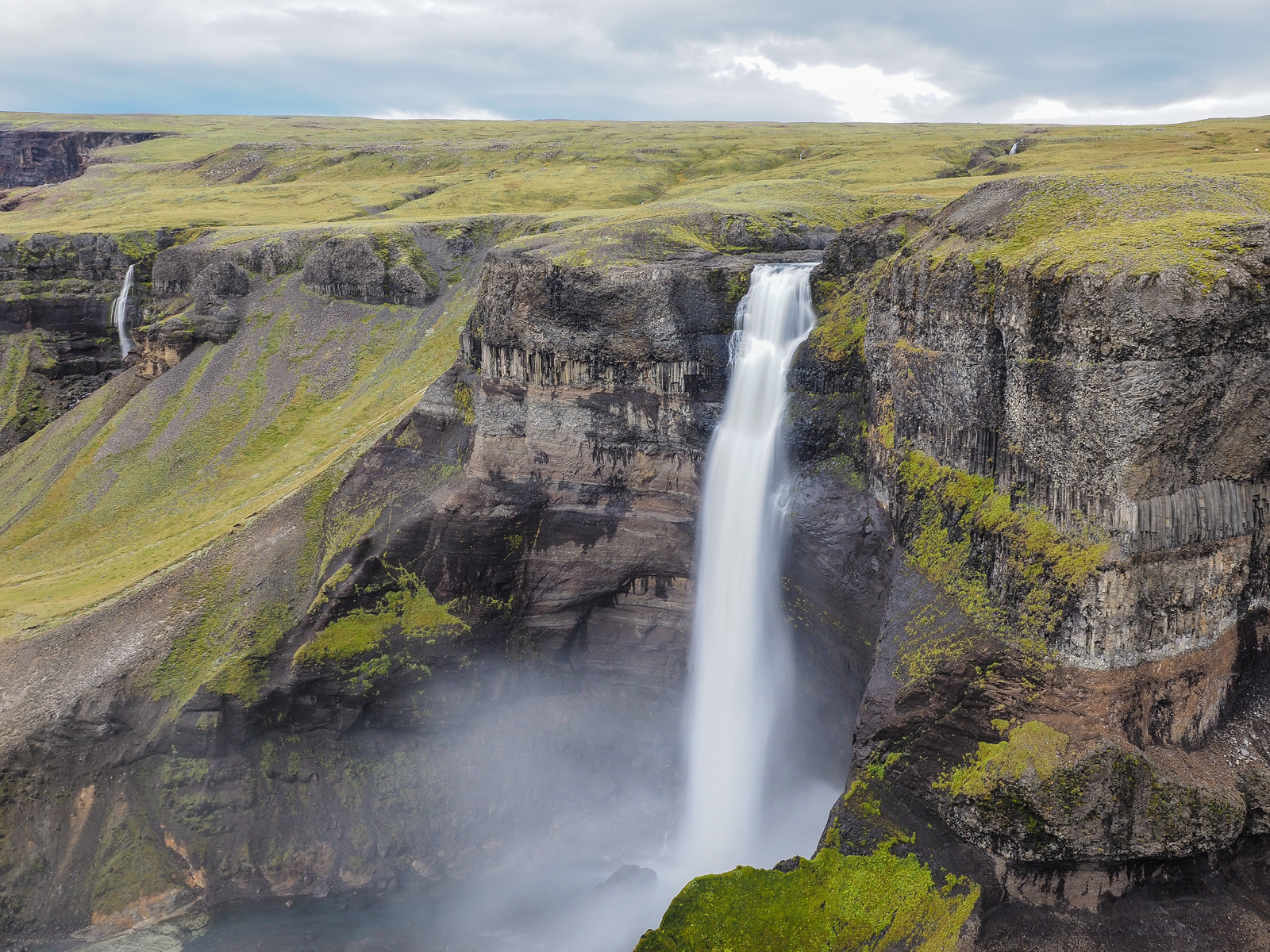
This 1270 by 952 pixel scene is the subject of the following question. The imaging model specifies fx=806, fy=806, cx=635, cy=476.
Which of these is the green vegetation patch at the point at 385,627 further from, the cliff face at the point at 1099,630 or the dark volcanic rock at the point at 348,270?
the dark volcanic rock at the point at 348,270

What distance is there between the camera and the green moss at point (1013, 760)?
71.1 feet

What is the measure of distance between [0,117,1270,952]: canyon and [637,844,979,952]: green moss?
0.10 m

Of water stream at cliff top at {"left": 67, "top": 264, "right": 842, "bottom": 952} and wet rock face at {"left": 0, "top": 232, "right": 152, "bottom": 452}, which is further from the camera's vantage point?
wet rock face at {"left": 0, "top": 232, "right": 152, "bottom": 452}

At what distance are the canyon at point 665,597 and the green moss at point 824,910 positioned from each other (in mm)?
99

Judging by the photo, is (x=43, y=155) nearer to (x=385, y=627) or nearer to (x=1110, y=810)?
(x=385, y=627)

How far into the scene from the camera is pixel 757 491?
36562mm

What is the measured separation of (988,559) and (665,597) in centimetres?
1980

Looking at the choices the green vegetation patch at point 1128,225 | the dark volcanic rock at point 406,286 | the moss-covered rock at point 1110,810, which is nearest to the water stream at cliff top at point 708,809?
the green vegetation patch at point 1128,225

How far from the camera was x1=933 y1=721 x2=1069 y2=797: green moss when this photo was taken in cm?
2166

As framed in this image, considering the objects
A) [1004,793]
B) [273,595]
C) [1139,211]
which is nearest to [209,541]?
[273,595]

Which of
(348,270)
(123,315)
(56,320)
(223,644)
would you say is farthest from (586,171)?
(223,644)

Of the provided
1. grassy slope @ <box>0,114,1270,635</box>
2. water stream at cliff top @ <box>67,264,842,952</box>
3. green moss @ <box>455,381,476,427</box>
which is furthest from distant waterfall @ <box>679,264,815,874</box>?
green moss @ <box>455,381,476,427</box>

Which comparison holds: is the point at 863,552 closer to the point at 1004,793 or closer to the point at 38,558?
the point at 1004,793

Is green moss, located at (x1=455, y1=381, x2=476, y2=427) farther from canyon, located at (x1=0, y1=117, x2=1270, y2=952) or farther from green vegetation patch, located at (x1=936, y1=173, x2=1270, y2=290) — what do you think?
green vegetation patch, located at (x1=936, y1=173, x2=1270, y2=290)
